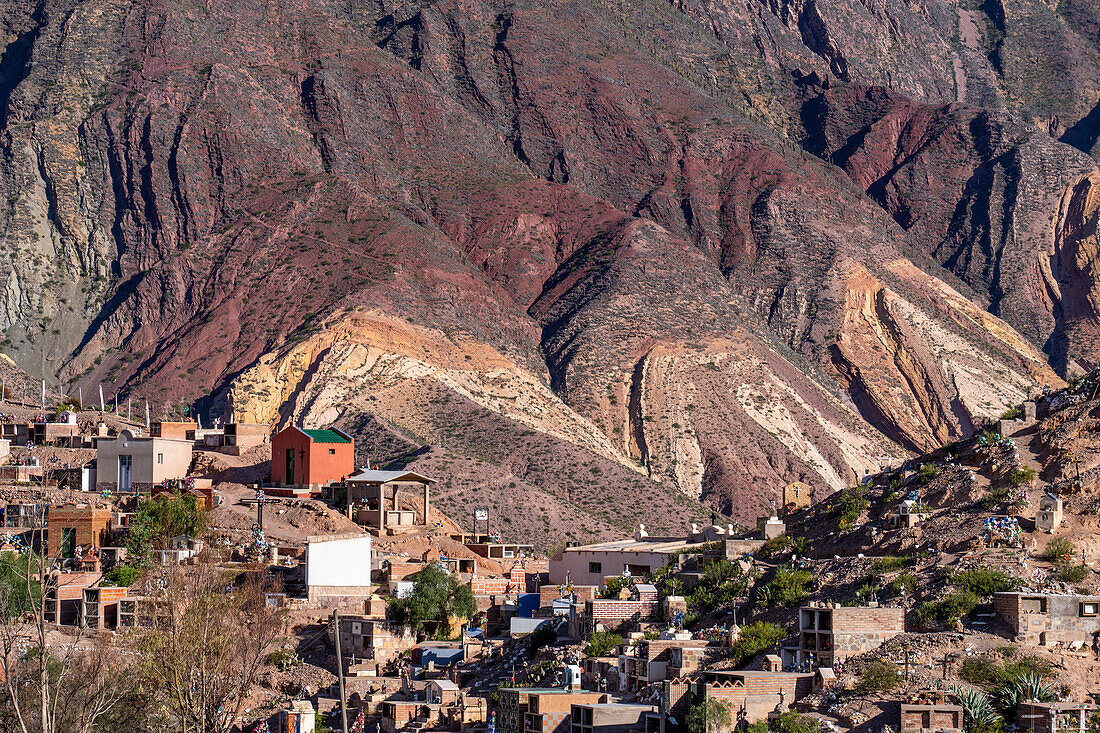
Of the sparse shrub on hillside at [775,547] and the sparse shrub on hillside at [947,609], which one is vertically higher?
the sparse shrub on hillside at [775,547]

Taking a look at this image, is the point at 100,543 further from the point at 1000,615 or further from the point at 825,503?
the point at 1000,615

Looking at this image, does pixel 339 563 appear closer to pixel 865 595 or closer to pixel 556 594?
pixel 556 594

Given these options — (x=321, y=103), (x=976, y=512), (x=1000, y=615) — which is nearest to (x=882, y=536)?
(x=976, y=512)

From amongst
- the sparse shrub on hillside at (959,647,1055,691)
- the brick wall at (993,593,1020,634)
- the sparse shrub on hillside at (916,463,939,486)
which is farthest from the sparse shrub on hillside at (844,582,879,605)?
the sparse shrub on hillside at (916,463,939,486)

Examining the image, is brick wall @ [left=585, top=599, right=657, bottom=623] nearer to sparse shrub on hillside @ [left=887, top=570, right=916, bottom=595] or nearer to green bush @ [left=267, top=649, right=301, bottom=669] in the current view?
sparse shrub on hillside @ [left=887, top=570, right=916, bottom=595]

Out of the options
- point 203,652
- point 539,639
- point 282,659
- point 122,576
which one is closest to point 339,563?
point 282,659

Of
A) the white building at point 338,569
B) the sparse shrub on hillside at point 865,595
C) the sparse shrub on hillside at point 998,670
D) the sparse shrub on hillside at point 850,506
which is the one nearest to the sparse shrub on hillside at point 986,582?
the sparse shrub on hillside at point 865,595

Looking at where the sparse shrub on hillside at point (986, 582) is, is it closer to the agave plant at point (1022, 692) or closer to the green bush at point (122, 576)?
the agave plant at point (1022, 692)
